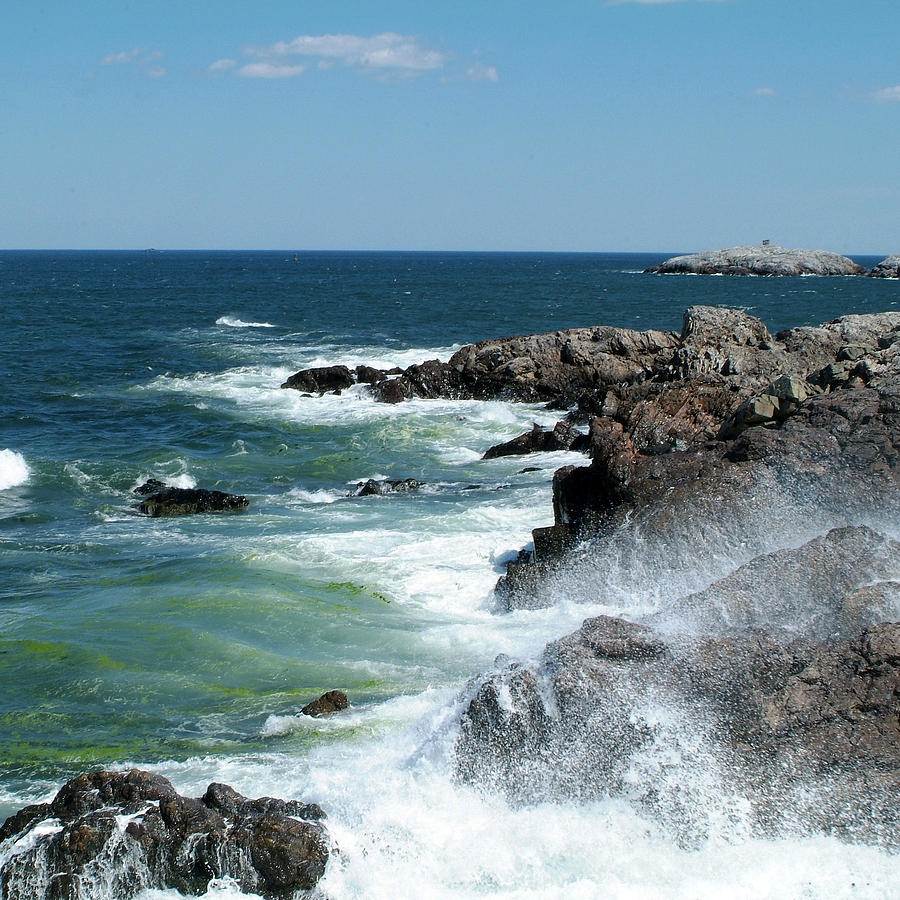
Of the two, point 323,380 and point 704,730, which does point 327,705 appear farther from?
point 323,380

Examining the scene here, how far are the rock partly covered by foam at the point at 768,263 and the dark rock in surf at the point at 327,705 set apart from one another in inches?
5184

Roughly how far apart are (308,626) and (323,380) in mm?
24738

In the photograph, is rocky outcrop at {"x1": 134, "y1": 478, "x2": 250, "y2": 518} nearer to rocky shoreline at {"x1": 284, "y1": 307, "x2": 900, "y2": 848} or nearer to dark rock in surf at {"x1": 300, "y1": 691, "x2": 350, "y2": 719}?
rocky shoreline at {"x1": 284, "y1": 307, "x2": 900, "y2": 848}

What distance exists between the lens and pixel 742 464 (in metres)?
16.2

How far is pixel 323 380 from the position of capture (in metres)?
39.6

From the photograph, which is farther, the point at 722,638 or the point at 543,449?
the point at 543,449

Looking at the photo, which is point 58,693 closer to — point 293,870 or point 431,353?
point 293,870

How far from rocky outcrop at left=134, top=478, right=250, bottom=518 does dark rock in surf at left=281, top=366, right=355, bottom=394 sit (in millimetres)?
15733

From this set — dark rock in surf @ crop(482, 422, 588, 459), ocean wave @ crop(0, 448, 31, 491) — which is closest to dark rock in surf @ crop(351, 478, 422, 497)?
dark rock in surf @ crop(482, 422, 588, 459)

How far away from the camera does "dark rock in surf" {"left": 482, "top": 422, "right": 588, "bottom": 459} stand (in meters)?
27.9

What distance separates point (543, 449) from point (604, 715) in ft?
60.6

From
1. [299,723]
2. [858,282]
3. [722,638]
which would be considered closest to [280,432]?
[299,723]

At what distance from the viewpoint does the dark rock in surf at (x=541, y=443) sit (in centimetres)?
2791

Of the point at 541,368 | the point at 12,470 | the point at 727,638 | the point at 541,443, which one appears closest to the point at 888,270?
the point at 541,368
